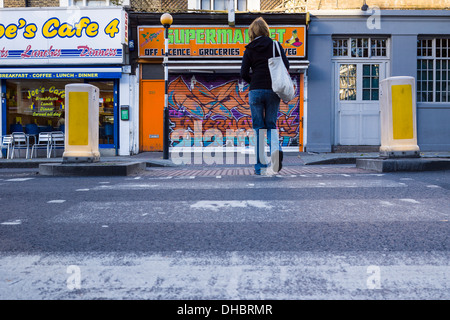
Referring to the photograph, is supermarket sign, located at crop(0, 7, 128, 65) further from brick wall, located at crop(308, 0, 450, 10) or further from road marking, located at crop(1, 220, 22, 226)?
road marking, located at crop(1, 220, 22, 226)

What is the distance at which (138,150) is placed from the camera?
15.2 meters

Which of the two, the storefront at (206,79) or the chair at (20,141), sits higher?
the storefront at (206,79)

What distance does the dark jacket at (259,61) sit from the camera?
646cm

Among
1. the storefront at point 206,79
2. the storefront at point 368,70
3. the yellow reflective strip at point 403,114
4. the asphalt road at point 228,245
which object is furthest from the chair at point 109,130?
the asphalt road at point 228,245

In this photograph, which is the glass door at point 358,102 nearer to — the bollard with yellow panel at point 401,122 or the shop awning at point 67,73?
the bollard with yellow panel at point 401,122

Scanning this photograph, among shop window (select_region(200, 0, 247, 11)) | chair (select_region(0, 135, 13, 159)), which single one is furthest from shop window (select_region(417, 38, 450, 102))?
chair (select_region(0, 135, 13, 159))

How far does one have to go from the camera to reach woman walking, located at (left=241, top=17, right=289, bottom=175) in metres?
6.46

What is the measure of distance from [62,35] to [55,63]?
1014mm

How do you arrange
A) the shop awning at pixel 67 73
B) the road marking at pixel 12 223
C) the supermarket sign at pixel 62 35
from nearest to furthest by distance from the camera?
the road marking at pixel 12 223, the shop awning at pixel 67 73, the supermarket sign at pixel 62 35

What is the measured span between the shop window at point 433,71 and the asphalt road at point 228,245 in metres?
11.7

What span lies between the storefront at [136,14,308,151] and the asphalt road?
1052 centimetres

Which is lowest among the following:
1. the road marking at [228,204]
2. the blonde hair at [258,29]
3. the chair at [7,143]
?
the road marking at [228,204]

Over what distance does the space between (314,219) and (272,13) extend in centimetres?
1271

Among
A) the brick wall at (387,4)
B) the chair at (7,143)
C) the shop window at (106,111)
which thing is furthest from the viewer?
the shop window at (106,111)
